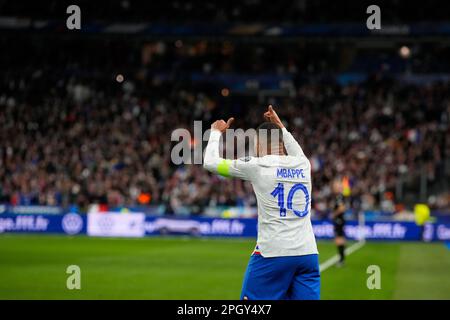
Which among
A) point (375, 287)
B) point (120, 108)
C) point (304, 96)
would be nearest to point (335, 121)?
point (304, 96)

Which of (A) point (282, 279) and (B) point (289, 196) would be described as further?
(B) point (289, 196)

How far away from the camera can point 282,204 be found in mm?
7734

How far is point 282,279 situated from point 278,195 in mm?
819

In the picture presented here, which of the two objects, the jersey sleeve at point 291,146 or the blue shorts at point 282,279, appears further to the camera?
the jersey sleeve at point 291,146

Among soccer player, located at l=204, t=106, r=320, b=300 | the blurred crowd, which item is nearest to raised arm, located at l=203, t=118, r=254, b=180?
soccer player, located at l=204, t=106, r=320, b=300

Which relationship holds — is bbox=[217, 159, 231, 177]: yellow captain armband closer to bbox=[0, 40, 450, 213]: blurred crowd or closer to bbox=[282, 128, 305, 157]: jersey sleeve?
bbox=[282, 128, 305, 157]: jersey sleeve

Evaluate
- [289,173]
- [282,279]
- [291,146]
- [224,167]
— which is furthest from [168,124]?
[282,279]

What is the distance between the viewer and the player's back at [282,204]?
766 centimetres

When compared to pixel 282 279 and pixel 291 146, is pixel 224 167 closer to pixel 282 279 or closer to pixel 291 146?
pixel 291 146

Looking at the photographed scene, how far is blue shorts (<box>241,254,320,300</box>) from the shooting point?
758cm

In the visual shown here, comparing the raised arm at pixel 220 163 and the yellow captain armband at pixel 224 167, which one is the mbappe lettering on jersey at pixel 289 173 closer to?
the raised arm at pixel 220 163

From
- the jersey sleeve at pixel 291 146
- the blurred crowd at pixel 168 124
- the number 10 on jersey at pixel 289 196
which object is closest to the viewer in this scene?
the number 10 on jersey at pixel 289 196

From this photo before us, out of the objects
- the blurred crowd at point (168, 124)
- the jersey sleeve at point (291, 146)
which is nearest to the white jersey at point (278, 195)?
the jersey sleeve at point (291, 146)

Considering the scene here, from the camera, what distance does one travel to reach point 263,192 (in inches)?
308
